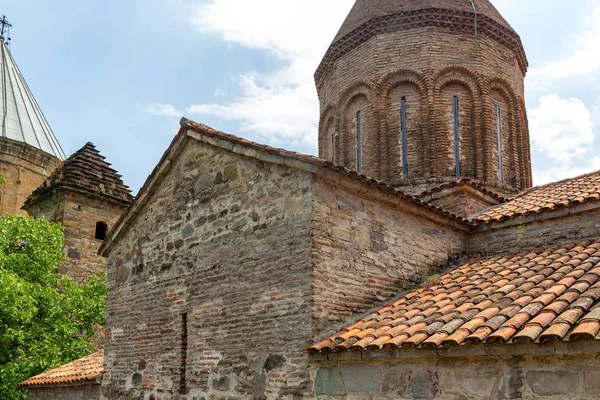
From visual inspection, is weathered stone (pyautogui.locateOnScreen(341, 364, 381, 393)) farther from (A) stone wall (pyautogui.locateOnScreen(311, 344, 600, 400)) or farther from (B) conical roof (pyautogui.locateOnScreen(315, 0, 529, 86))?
(B) conical roof (pyautogui.locateOnScreen(315, 0, 529, 86))

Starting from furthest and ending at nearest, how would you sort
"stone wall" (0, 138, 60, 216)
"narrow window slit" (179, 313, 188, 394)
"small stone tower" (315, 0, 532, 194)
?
1. "stone wall" (0, 138, 60, 216)
2. "small stone tower" (315, 0, 532, 194)
3. "narrow window slit" (179, 313, 188, 394)

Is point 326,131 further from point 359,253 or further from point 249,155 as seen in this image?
point 359,253

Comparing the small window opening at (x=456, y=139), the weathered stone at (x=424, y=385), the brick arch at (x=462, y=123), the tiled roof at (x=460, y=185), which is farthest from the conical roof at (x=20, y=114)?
the weathered stone at (x=424, y=385)

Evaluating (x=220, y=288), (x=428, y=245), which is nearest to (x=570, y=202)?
(x=428, y=245)

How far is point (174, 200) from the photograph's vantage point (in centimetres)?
836

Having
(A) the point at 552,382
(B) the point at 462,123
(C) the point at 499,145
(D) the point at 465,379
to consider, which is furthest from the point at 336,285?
(C) the point at 499,145

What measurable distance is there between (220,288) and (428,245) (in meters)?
2.87

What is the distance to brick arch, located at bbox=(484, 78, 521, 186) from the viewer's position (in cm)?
1220

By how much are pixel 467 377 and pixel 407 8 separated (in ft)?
32.3

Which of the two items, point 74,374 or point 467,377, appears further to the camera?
Result: point 74,374

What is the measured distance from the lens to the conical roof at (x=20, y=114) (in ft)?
69.9

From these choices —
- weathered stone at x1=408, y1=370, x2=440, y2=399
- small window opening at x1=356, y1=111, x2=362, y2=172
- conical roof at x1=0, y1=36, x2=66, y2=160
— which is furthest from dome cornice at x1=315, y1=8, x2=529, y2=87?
conical roof at x1=0, y1=36, x2=66, y2=160

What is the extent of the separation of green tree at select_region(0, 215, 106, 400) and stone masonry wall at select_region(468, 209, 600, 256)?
→ 8.51 m

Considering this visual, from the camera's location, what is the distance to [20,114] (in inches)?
876
